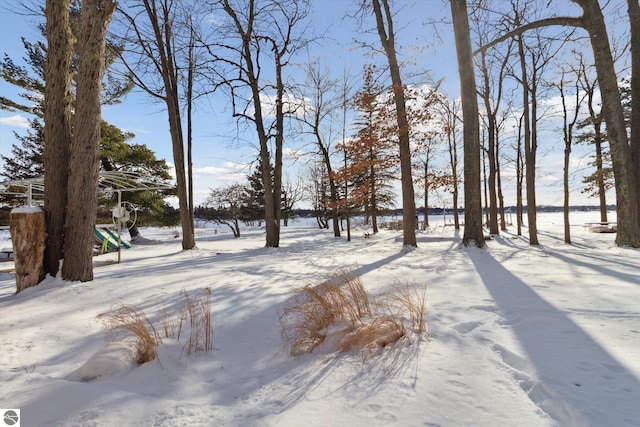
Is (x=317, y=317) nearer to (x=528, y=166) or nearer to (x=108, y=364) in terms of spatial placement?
(x=108, y=364)

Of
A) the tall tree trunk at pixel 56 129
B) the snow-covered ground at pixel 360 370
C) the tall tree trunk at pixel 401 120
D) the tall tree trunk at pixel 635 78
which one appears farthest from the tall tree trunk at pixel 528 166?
the tall tree trunk at pixel 56 129

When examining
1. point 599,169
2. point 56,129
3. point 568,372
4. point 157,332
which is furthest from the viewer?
point 599,169

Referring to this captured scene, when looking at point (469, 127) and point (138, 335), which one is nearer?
point (138, 335)

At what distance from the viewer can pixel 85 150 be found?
5082 millimetres

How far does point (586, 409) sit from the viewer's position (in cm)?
156

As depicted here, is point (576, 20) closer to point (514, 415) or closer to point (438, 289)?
point (438, 289)

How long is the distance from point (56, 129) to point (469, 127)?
9.18 metres

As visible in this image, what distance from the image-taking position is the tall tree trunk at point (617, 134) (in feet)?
25.0

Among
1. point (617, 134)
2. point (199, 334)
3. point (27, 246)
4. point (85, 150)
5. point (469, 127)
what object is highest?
point (469, 127)

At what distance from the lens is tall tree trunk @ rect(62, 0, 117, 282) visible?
16.5ft

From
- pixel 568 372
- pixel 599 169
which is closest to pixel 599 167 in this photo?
pixel 599 169

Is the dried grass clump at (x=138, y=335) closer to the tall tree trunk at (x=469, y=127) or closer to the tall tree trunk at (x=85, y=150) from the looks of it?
the tall tree trunk at (x=85, y=150)

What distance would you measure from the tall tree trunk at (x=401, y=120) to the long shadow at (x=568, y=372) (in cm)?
712

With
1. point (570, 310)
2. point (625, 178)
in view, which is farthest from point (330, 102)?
point (570, 310)
